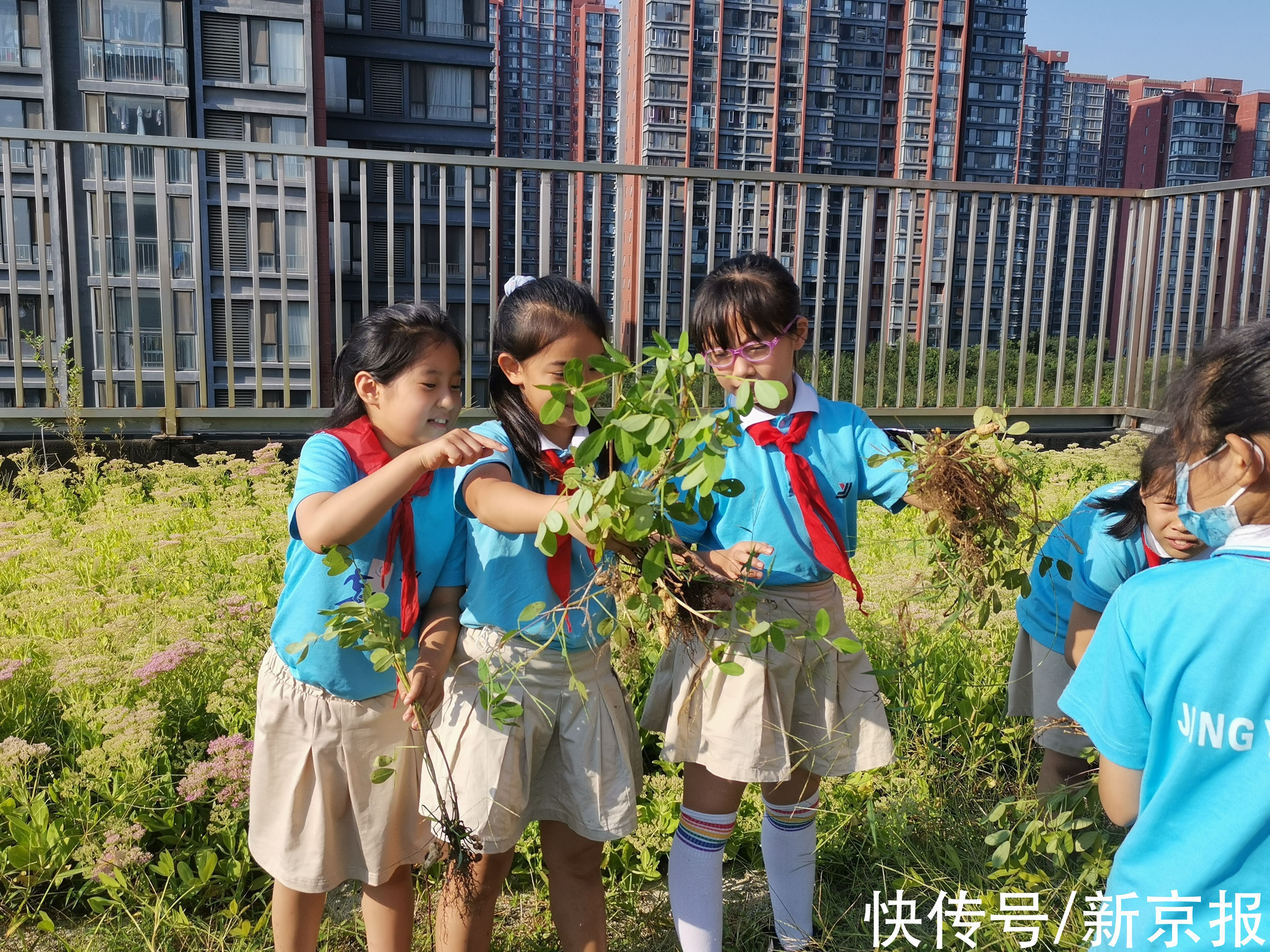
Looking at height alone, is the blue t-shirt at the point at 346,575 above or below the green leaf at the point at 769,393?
below

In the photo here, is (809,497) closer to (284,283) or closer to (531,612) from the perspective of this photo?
(531,612)

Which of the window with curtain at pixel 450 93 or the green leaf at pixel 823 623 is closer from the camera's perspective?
the green leaf at pixel 823 623

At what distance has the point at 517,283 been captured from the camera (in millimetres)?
1870

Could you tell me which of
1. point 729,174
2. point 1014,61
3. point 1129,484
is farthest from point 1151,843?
point 1014,61

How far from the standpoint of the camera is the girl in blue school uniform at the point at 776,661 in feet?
6.20

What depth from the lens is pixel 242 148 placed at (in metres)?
4.93

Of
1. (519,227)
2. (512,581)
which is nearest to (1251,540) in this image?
(512,581)

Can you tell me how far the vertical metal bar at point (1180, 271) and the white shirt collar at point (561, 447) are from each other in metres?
4.38

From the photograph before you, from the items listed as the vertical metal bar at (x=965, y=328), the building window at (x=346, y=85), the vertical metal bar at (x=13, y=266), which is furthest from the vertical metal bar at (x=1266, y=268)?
the building window at (x=346, y=85)

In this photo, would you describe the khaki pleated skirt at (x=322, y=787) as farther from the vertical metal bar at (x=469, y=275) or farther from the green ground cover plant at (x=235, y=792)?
the vertical metal bar at (x=469, y=275)

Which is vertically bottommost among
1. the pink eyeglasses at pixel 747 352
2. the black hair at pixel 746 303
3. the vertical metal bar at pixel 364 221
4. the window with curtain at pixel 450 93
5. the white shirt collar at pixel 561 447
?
the white shirt collar at pixel 561 447

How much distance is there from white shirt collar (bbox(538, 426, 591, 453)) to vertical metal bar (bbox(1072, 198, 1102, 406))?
462 centimetres

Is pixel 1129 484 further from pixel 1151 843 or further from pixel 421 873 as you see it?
pixel 421 873

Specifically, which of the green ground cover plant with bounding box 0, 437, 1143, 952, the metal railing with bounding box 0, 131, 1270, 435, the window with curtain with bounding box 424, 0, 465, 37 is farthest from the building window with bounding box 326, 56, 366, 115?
the green ground cover plant with bounding box 0, 437, 1143, 952
